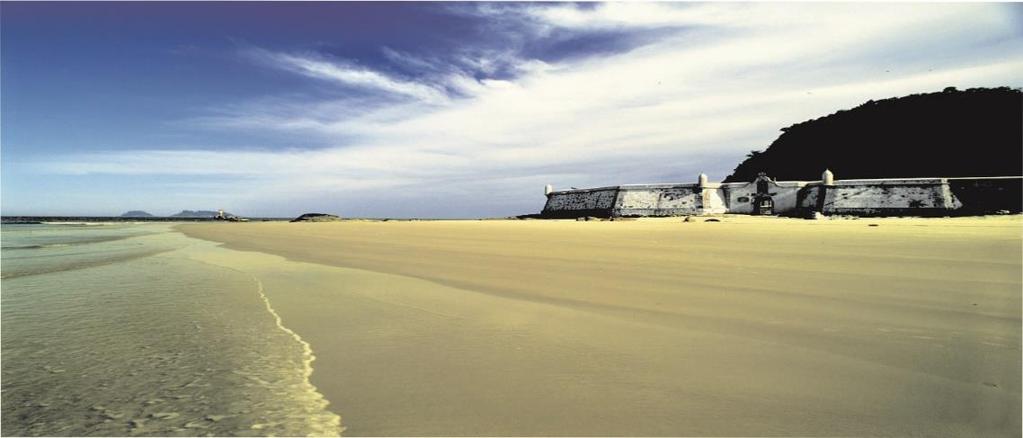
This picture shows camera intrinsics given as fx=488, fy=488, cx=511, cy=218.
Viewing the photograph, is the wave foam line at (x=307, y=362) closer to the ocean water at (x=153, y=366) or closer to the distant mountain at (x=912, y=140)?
the ocean water at (x=153, y=366)

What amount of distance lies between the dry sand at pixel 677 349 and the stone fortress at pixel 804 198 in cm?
3388

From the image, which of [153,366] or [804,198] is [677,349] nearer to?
[153,366]

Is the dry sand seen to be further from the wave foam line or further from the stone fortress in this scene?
the stone fortress

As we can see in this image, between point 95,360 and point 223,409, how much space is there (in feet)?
5.25

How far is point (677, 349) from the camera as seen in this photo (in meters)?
3.44

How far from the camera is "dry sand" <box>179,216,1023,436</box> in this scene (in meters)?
2.38

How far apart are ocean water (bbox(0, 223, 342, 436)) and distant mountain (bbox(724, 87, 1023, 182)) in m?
80.1

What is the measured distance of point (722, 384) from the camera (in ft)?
9.11

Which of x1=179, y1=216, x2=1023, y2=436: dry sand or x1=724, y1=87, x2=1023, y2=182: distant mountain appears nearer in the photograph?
x1=179, y1=216, x2=1023, y2=436: dry sand

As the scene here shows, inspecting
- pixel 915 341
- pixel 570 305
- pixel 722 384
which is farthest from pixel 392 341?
pixel 915 341

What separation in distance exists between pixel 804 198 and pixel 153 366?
48.7 m

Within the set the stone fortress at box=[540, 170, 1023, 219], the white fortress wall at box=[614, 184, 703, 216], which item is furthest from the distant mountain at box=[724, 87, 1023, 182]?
the white fortress wall at box=[614, 184, 703, 216]

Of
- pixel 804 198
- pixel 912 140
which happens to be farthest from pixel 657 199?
pixel 912 140

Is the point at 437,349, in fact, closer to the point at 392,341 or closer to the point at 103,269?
the point at 392,341
